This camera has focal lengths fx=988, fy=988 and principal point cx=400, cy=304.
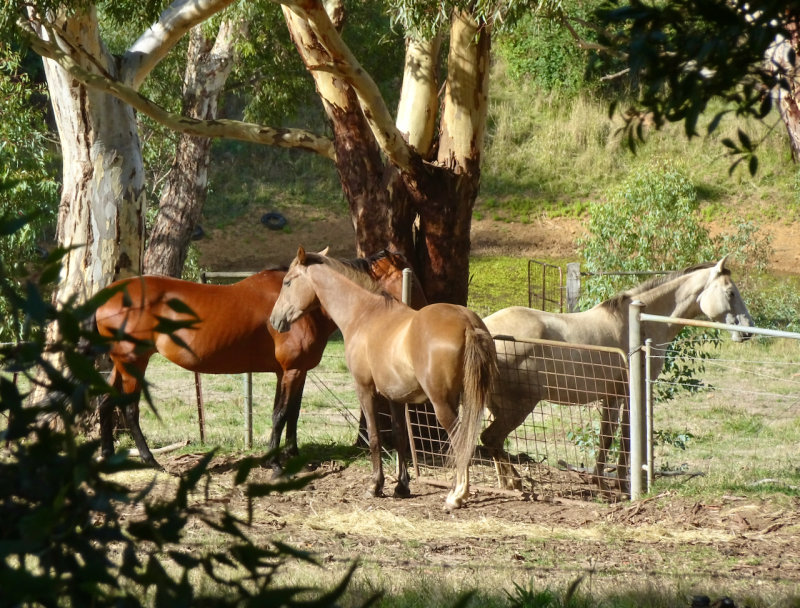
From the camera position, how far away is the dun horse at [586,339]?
7590mm

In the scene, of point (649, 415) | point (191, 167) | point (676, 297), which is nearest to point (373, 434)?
point (649, 415)

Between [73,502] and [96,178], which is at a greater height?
[96,178]

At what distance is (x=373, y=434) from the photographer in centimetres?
759

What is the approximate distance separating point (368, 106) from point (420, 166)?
32.6 inches

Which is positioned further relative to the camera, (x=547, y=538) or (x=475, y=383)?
(x=475, y=383)

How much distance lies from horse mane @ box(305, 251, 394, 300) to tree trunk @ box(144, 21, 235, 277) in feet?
28.2

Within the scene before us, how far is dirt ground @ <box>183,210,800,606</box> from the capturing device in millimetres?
5250

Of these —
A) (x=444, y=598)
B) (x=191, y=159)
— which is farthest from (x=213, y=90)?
(x=444, y=598)

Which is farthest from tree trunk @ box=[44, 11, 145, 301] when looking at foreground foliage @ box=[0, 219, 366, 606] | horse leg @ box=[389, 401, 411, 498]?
foreground foliage @ box=[0, 219, 366, 606]

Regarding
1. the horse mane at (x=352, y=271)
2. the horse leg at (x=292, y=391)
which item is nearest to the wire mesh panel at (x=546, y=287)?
the horse leg at (x=292, y=391)

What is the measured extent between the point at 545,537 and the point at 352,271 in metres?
2.67

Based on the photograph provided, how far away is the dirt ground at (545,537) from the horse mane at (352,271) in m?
1.58

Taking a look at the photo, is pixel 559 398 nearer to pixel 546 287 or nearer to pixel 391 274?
pixel 391 274

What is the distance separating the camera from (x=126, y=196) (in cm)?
973
